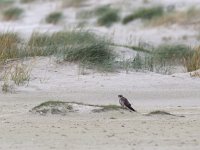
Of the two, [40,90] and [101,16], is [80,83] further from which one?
[101,16]

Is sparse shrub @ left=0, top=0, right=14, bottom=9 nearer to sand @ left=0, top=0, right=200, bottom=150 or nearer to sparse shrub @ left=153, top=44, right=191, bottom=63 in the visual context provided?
sparse shrub @ left=153, top=44, right=191, bottom=63

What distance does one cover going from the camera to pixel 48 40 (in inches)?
558

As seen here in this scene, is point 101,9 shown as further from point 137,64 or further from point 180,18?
point 137,64

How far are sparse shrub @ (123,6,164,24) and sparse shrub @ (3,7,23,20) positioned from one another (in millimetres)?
4599

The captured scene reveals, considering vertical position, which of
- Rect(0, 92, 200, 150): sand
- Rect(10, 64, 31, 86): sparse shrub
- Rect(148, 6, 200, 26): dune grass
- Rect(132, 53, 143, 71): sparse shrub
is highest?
Rect(148, 6, 200, 26): dune grass

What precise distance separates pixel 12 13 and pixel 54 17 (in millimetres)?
2162

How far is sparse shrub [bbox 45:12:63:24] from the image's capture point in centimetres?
2597

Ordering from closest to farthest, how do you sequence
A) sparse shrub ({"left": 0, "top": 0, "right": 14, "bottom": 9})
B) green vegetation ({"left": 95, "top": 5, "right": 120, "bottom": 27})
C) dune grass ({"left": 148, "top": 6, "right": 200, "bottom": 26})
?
dune grass ({"left": 148, "top": 6, "right": 200, "bottom": 26})
green vegetation ({"left": 95, "top": 5, "right": 120, "bottom": 27})
sparse shrub ({"left": 0, "top": 0, "right": 14, "bottom": 9})

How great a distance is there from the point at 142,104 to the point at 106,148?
305cm

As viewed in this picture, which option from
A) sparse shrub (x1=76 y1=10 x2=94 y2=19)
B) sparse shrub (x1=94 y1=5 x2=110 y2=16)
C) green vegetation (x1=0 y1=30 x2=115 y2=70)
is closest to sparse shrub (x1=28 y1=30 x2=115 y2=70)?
green vegetation (x1=0 y1=30 x2=115 y2=70)

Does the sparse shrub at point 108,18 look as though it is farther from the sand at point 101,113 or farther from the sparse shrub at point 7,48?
the sparse shrub at point 7,48

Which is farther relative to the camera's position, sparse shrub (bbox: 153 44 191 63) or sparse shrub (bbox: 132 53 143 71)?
sparse shrub (bbox: 153 44 191 63)

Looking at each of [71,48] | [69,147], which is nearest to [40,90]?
[71,48]

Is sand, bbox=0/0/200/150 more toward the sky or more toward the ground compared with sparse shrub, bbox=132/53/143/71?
more toward the ground
